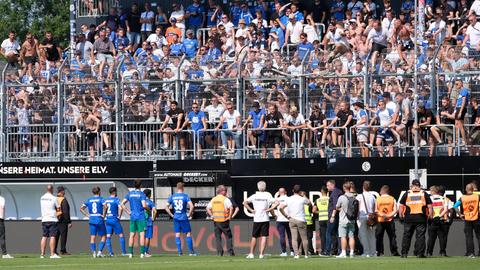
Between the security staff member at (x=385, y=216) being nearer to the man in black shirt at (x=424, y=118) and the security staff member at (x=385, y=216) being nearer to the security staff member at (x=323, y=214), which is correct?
the security staff member at (x=323, y=214)

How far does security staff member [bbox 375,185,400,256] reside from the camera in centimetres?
3312

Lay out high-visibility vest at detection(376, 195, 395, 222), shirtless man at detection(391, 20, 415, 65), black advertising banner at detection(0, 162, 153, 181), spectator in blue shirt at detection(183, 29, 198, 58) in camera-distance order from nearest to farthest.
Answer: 1. high-visibility vest at detection(376, 195, 395, 222)
2. shirtless man at detection(391, 20, 415, 65)
3. black advertising banner at detection(0, 162, 153, 181)
4. spectator in blue shirt at detection(183, 29, 198, 58)

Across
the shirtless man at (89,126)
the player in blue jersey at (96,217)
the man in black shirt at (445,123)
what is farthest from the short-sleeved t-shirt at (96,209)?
the man in black shirt at (445,123)

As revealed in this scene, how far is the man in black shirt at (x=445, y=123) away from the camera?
35.2 meters

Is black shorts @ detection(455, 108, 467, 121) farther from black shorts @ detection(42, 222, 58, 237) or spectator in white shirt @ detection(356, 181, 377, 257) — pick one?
black shorts @ detection(42, 222, 58, 237)

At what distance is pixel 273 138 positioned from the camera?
37656mm

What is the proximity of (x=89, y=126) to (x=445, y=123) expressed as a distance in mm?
9924

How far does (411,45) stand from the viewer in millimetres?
37969

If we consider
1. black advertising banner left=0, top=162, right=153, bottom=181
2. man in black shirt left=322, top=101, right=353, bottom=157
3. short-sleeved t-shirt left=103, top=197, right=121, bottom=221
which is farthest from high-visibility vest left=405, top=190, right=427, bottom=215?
black advertising banner left=0, top=162, right=153, bottom=181

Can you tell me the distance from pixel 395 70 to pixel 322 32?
5.26 m

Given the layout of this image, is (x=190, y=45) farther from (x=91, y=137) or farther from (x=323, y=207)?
(x=323, y=207)

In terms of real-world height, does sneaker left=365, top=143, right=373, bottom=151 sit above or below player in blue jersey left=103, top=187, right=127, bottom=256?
above

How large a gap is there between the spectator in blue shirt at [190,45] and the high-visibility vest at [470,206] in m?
11.6

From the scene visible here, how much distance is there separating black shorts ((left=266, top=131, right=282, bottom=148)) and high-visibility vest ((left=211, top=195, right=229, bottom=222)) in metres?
4.04
